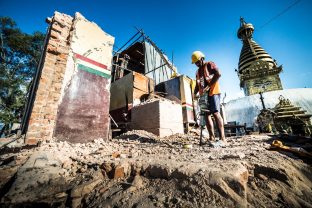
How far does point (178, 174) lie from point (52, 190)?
1.17 meters

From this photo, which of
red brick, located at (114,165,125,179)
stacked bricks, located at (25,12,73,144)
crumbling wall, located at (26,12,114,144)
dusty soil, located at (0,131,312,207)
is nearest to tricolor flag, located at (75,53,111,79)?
crumbling wall, located at (26,12,114,144)

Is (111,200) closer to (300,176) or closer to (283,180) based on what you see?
(283,180)

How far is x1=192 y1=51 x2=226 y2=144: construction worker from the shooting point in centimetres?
310

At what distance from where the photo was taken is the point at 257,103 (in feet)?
82.3


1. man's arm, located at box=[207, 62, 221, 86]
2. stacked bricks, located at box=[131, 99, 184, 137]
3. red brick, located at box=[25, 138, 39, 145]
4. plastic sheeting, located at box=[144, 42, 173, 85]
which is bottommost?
red brick, located at box=[25, 138, 39, 145]

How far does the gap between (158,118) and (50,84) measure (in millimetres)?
3017

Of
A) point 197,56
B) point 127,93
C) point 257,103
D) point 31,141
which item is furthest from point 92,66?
point 257,103

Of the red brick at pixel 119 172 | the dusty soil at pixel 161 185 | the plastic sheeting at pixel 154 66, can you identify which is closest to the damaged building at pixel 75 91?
the dusty soil at pixel 161 185

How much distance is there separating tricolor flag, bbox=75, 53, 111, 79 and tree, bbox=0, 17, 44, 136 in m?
12.9

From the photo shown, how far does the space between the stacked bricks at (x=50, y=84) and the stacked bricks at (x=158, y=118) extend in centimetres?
279

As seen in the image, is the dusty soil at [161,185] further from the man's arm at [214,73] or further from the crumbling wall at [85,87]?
the man's arm at [214,73]

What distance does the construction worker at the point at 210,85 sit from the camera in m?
3.10

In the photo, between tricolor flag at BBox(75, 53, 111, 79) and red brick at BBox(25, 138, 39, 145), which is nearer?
red brick at BBox(25, 138, 39, 145)

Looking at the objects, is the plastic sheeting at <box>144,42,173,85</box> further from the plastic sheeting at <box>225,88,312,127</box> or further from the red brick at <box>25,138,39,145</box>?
the plastic sheeting at <box>225,88,312,127</box>
